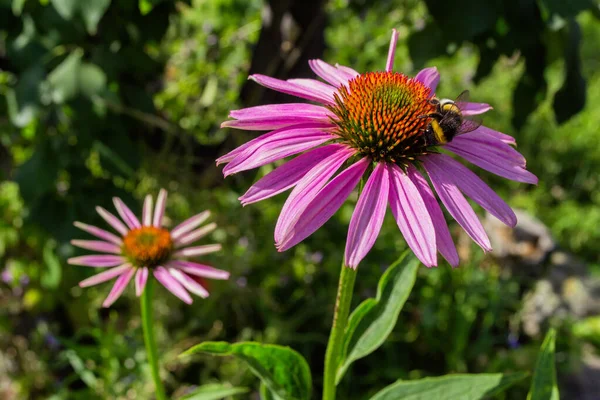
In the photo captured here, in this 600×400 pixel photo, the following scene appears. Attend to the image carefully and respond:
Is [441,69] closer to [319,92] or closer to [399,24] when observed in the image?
[399,24]

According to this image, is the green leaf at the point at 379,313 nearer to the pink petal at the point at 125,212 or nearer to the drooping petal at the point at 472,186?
the drooping petal at the point at 472,186

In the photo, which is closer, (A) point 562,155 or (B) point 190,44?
(B) point 190,44

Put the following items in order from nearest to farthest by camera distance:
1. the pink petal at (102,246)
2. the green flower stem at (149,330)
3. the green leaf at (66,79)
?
the green flower stem at (149,330), the pink petal at (102,246), the green leaf at (66,79)

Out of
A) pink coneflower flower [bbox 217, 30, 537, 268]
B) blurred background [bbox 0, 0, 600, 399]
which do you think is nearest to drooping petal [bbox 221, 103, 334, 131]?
pink coneflower flower [bbox 217, 30, 537, 268]

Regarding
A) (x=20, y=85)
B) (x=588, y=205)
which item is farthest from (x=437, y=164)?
(x=588, y=205)

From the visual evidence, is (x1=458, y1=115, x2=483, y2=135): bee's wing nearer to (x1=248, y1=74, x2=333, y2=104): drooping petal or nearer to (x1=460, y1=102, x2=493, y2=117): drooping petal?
(x1=460, y1=102, x2=493, y2=117): drooping petal

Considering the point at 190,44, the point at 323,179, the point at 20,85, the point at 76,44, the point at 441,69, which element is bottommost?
the point at 323,179

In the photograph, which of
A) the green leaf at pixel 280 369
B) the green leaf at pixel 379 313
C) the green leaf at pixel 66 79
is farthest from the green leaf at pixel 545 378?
the green leaf at pixel 66 79

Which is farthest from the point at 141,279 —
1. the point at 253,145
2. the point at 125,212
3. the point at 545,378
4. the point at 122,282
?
the point at 545,378
